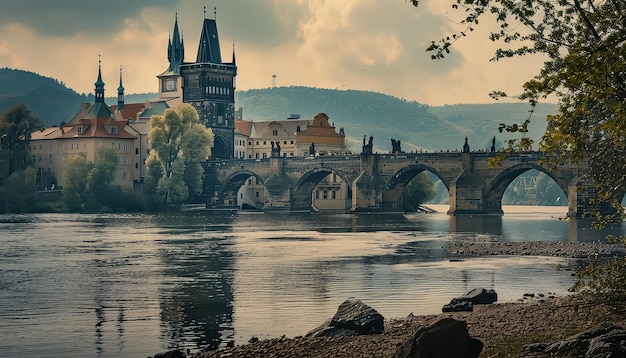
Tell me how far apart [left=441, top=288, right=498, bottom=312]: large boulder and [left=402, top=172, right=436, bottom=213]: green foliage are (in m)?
117

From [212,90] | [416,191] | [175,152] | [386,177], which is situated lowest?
[416,191]

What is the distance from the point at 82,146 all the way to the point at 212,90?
23.6 meters

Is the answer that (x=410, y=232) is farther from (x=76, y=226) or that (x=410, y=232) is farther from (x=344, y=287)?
(x=344, y=287)

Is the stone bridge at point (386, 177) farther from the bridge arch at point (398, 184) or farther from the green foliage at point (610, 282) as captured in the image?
the green foliage at point (610, 282)

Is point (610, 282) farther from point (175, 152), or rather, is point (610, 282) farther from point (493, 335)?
point (175, 152)

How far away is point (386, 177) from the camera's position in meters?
142

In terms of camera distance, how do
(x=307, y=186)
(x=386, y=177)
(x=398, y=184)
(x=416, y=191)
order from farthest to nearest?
(x=307, y=186), (x=416, y=191), (x=398, y=184), (x=386, y=177)

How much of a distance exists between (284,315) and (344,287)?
31.4 ft

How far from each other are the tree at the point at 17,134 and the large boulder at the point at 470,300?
366ft

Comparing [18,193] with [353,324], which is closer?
[353,324]

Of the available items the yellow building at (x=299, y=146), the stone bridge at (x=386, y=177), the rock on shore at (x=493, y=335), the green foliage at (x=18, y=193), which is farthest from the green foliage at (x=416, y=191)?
the rock on shore at (x=493, y=335)

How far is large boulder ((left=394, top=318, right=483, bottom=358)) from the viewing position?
20.8m

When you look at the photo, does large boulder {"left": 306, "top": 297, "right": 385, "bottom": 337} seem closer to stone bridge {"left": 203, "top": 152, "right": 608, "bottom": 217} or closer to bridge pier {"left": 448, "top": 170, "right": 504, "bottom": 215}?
stone bridge {"left": 203, "top": 152, "right": 608, "bottom": 217}

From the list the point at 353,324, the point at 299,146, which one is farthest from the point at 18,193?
the point at 353,324
